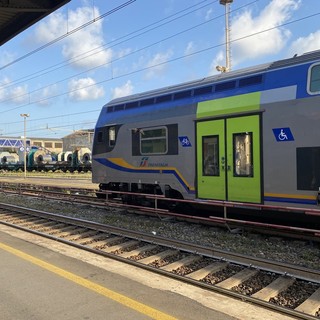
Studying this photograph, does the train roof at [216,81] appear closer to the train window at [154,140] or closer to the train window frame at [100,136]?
the train window at [154,140]

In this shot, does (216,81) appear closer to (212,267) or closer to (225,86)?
(225,86)

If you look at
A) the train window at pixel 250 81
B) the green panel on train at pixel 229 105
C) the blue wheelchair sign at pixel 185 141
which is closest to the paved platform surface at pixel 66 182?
the blue wheelchair sign at pixel 185 141

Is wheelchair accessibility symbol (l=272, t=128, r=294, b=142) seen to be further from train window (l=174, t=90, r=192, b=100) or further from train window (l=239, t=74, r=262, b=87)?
train window (l=174, t=90, r=192, b=100)

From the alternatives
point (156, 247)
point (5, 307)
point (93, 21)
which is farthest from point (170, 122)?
point (5, 307)

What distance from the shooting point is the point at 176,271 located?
635 cm

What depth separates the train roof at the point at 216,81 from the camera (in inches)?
328

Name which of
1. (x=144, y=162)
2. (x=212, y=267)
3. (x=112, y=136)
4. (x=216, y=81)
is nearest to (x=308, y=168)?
(x=212, y=267)

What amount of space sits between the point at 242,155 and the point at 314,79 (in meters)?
2.22

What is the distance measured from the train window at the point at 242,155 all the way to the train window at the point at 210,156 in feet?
Answer: 1.76

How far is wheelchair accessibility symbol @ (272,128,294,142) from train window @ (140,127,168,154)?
3.54m

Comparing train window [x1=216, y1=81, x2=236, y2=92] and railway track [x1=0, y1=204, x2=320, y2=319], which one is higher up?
train window [x1=216, y1=81, x2=236, y2=92]

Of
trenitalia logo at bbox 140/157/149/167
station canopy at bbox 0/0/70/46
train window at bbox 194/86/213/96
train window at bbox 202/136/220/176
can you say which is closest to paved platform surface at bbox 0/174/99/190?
station canopy at bbox 0/0/70/46

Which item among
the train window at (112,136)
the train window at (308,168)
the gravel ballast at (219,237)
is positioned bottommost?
the gravel ballast at (219,237)

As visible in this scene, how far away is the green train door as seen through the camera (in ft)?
28.6
